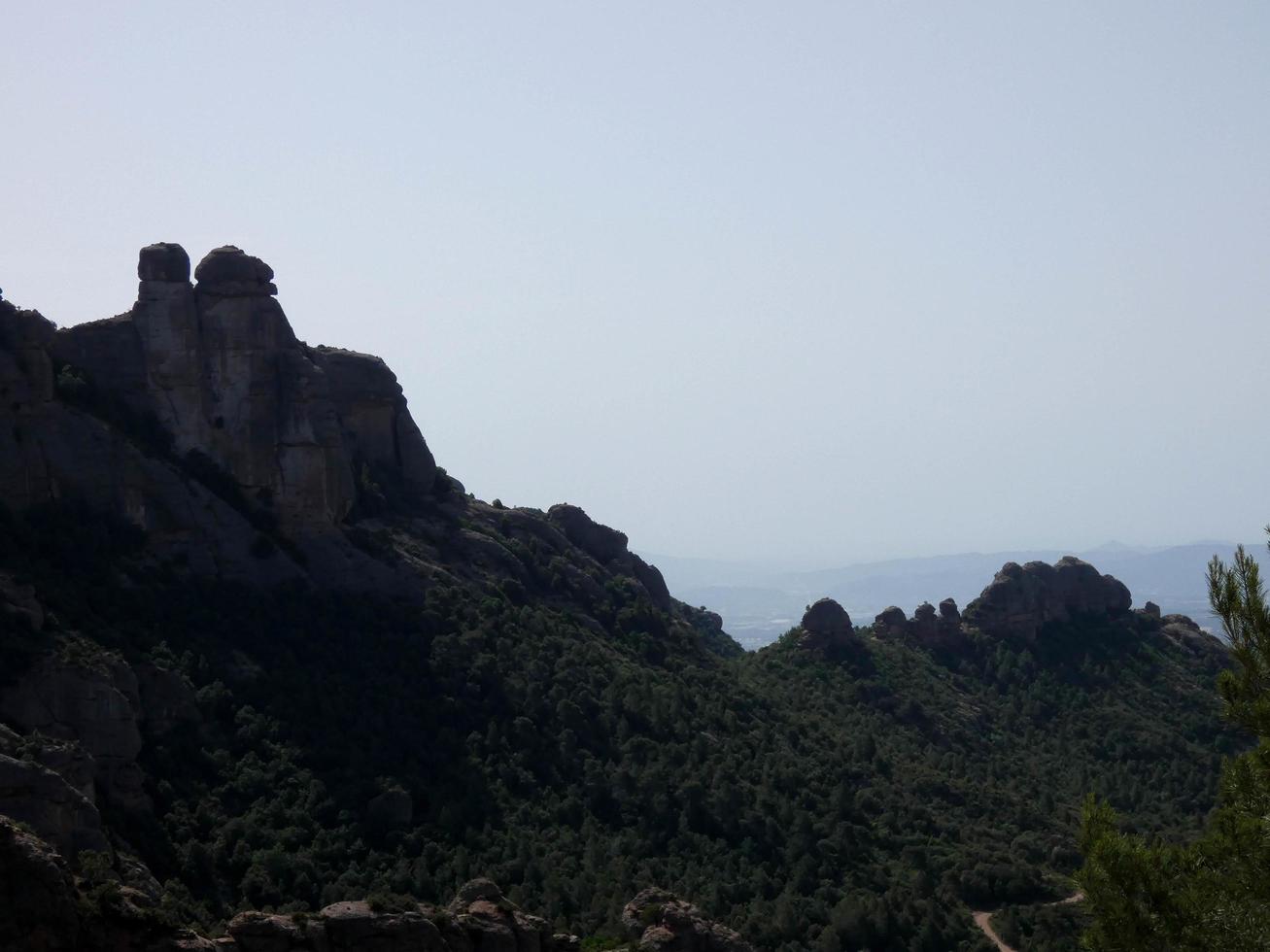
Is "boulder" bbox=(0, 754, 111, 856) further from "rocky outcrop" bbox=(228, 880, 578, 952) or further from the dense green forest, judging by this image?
"rocky outcrop" bbox=(228, 880, 578, 952)

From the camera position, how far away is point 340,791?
1769 inches

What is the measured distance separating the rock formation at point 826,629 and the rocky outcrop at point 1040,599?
9.59 metres

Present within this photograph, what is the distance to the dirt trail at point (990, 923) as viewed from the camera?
47469 millimetres

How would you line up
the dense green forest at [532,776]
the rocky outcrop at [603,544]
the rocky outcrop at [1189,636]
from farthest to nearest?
the rocky outcrop at [1189,636] < the rocky outcrop at [603,544] < the dense green forest at [532,776]

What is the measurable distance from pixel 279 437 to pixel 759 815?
23200 millimetres

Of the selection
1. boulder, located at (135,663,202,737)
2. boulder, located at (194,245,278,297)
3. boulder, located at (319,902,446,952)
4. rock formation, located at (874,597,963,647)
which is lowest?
boulder, located at (319,902,446,952)

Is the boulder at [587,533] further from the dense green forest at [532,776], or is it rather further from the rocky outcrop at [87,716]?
the rocky outcrop at [87,716]

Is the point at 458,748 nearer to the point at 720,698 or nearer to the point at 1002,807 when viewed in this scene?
the point at 720,698

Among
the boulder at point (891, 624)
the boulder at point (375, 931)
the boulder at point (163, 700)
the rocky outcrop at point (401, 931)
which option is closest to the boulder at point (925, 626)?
the boulder at point (891, 624)

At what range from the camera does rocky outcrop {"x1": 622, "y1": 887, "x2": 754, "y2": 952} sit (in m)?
31.7

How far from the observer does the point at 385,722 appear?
49.8 meters

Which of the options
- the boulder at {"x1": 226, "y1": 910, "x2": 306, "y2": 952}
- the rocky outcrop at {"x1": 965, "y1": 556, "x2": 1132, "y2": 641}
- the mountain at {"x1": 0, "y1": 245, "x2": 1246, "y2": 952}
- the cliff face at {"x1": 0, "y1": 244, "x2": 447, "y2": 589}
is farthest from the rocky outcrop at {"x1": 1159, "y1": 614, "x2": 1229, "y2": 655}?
A: the boulder at {"x1": 226, "y1": 910, "x2": 306, "y2": 952}

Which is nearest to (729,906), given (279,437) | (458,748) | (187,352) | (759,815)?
(759,815)

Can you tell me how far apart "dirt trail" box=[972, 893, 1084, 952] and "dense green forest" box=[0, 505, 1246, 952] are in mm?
551
